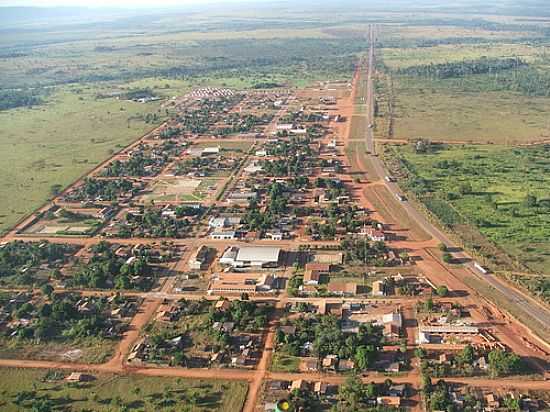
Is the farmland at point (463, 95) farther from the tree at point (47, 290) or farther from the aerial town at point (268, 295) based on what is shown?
the tree at point (47, 290)

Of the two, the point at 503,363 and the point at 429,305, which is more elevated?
the point at 429,305

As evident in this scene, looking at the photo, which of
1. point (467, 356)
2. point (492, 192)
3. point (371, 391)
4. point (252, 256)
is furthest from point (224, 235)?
point (492, 192)

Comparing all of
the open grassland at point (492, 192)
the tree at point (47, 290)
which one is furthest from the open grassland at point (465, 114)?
the tree at point (47, 290)

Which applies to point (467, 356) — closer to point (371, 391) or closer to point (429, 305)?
point (429, 305)

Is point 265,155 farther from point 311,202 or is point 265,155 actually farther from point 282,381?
point 282,381

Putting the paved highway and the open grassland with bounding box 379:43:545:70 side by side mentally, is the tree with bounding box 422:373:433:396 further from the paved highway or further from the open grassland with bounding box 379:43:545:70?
the open grassland with bounding box 379:43:545:70

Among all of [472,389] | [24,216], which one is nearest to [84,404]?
[472,389]
